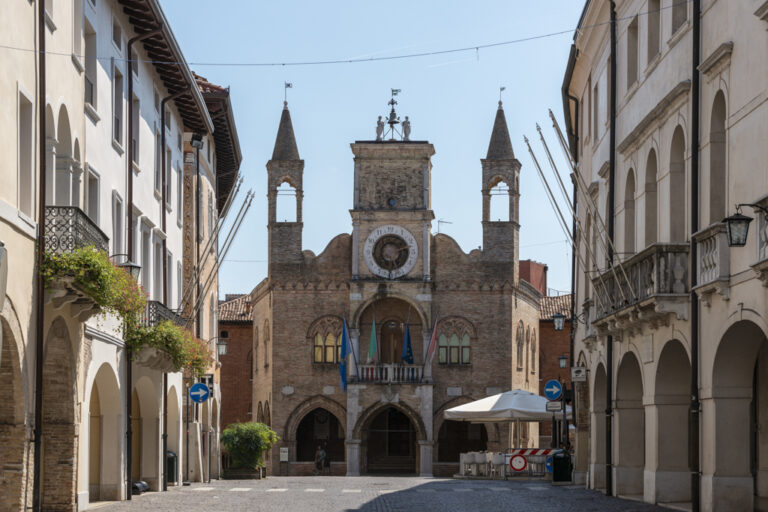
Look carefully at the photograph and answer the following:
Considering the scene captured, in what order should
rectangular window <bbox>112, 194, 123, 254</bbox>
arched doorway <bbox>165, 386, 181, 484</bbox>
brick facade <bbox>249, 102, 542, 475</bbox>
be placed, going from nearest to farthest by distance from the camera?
rectangular window <bbox>112, 194, 123, 254</bbox>
arched doorway <bbox>165, 386, 181, 484</bbox>
brick facade <bbox>249, 102, 542, 475</bbox>

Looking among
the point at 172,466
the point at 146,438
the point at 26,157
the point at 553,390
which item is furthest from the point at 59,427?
the point at 553,390

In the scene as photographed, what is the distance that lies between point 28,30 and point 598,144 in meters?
16.1

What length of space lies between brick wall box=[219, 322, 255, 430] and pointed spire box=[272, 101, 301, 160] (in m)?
12.5

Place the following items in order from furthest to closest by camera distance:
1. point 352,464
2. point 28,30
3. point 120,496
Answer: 1. point 352,464
2. point 120,496
3. point 28,30

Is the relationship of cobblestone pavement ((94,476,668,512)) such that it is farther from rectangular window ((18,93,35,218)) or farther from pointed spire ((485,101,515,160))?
pointed spire ((485,101,515,160))

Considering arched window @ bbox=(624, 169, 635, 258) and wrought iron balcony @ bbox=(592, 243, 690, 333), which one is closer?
wrought iron balcony @ bbox=(592, 243, 690, 333)

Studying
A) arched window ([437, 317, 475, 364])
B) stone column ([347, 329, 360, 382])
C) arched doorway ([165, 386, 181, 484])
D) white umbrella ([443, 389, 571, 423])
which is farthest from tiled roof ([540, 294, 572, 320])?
arched doorway ([165, 386, 181, 484])

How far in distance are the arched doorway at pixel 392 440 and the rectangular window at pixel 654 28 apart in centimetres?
3785

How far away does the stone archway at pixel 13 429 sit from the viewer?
1706 centimetres

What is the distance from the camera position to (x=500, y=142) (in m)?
62.3

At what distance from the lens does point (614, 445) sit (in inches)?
1057

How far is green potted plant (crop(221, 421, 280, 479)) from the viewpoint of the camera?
141 feet

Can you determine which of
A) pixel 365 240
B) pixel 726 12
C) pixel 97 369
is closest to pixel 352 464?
pixel 365 240

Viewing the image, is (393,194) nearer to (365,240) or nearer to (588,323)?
(365,240)
